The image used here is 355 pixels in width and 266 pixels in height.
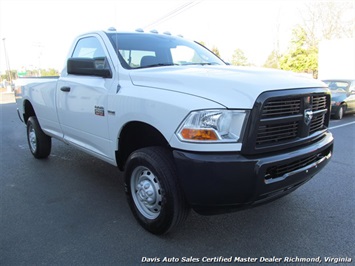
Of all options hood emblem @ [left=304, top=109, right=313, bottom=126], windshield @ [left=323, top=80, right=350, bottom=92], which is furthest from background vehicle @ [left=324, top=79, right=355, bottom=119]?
hood emblem @ [left=304, top=109, right=313, bottom=126]

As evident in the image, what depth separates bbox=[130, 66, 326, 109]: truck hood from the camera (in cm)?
234

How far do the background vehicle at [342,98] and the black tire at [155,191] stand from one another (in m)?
9.42

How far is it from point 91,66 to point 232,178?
6.34ft

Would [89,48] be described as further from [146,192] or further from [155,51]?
[146,192]

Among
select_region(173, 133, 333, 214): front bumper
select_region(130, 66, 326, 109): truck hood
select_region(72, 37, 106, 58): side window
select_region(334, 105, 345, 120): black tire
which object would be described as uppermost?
select_region(72, 37, 106, 58): side window

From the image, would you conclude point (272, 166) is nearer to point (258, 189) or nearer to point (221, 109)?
point (258, 189)

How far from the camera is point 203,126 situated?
92.0 inches

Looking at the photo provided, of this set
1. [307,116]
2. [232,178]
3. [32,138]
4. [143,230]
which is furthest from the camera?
[32,138]

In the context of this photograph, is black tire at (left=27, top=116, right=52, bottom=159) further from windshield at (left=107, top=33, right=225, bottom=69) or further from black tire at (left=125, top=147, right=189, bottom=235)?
black tire at (left=125, top=147, right=189, bottom=235)

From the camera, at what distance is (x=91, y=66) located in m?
3.24

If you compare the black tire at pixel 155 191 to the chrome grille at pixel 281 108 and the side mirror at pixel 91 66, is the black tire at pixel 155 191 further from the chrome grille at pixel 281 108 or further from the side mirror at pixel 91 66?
the side mirror at pixel 91 66

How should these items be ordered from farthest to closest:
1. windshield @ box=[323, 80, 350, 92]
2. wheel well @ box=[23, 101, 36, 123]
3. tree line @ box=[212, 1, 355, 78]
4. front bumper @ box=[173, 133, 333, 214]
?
tree line @ box=[212, 1, 355, 78]
windshield @ box=[323, 80, 350, 92]
wheel well @ box=[23, 101, 36, 123]
front bumper @ box=[173, 133, 333, 214]

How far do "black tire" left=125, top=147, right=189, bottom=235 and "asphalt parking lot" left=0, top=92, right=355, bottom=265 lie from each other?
0.57 ft

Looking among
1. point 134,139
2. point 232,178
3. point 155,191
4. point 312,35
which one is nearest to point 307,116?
point 232,178
